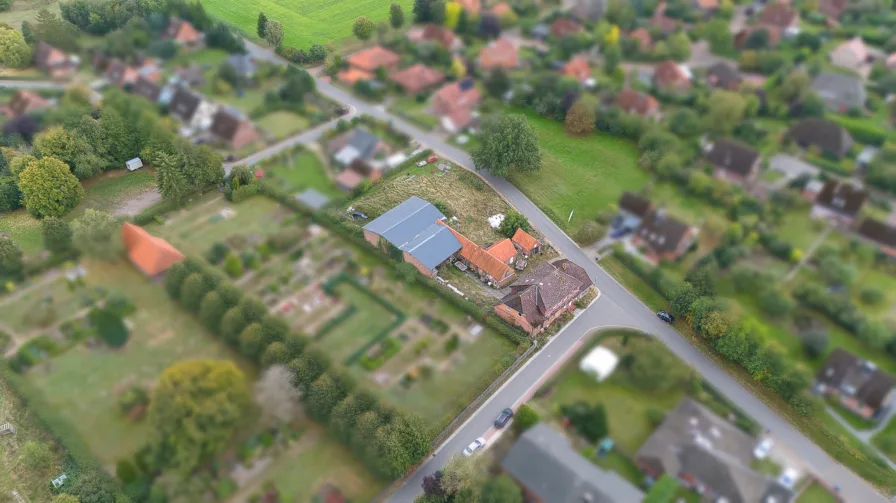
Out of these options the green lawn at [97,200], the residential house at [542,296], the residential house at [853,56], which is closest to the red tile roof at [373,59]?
the green lawn at [97,200]

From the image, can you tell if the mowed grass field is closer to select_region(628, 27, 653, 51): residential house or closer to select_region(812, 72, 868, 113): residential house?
select_region(628, 27, 653, 51): residential house

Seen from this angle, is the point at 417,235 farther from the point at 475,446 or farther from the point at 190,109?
the point at 190,109

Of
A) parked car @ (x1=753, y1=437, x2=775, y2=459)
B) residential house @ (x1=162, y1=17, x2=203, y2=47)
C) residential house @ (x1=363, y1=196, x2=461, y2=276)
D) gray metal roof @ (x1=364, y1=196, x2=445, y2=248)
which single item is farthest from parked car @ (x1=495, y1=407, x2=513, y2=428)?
residential house @ (x1=162, y1=17, x2=203, y2=47)

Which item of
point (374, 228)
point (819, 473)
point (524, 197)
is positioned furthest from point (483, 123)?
point (819, 473)

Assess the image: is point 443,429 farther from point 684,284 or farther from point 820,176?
point 820,176

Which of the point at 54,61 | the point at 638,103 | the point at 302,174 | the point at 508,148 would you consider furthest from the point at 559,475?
the point at 54,61

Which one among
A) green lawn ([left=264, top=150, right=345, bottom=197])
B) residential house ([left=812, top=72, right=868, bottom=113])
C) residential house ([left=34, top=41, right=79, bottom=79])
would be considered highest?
residential house ([left=812, top=72, right=868, bottom=113])
